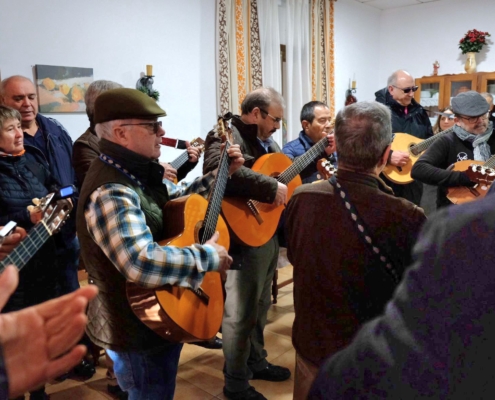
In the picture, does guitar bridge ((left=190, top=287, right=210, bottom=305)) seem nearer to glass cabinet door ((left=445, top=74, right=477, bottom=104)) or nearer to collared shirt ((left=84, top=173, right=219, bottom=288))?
collared shirt ((left=84, top=173, right=219, bottom=288))

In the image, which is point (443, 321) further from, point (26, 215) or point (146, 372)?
point (26, 215)

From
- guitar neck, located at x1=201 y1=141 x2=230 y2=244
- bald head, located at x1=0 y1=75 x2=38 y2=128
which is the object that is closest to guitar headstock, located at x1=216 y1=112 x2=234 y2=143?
guitar neck, located at x1=201 y1=141 x2=230 y2=244

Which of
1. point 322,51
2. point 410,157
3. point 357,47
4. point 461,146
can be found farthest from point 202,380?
point 357,47

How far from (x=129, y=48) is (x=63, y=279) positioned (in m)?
2.47

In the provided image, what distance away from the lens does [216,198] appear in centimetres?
185

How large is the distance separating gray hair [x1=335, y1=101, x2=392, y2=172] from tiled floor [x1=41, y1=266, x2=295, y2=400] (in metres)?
1.59

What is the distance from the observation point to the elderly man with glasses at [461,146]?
8.63 feet

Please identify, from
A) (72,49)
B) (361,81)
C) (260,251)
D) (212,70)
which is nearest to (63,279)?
(260,251)

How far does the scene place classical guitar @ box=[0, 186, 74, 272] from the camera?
58.1 inches

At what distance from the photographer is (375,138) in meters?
1.38

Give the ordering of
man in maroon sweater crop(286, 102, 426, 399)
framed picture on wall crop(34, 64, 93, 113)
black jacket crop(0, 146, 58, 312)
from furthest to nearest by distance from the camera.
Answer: framed picture on wall crop(34, 64, 93, 113), black jacket crop(0, 146, 58, 312), man in maroon sweater crop(286, 102, 426, 399)

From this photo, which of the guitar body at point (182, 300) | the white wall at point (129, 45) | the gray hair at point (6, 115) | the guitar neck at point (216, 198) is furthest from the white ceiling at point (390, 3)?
the guitar body at point (182, 300)

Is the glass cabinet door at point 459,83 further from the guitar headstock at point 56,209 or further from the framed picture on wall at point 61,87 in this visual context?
the guitar headstock at point 56,209

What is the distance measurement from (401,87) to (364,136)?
2523 millimetres
